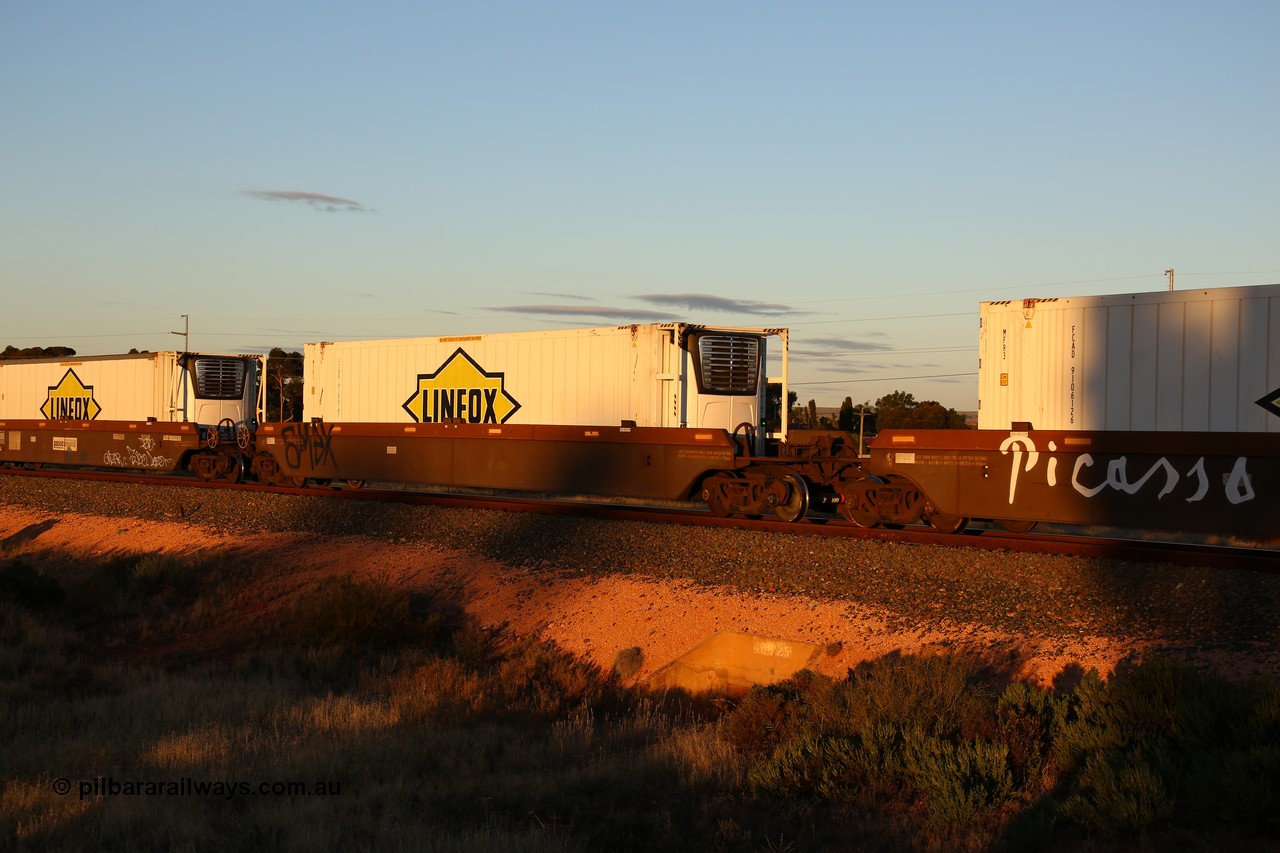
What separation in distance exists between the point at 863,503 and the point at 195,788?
36.9 feet

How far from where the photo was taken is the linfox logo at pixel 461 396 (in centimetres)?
2180

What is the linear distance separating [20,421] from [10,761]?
2887 cm

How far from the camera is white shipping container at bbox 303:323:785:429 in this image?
19156mm

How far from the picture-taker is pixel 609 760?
796cm

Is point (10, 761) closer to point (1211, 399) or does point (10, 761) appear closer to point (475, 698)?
point (475, 698)

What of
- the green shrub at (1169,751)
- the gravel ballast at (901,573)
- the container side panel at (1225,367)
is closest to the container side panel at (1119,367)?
the container side panel at (1225,367)

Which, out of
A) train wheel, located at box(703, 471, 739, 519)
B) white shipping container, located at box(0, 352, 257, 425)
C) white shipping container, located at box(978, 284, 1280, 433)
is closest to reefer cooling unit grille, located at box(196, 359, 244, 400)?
white shipping container, located at box(0, 352, 257, 425)

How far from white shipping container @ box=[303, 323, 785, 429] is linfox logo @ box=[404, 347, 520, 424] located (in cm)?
2

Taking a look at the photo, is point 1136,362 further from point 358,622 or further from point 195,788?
point 195,788

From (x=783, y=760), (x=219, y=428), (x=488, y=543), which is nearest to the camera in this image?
(x=783, y=760)

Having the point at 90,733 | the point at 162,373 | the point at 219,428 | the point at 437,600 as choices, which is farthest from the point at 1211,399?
the point at 162,373

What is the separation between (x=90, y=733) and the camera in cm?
911

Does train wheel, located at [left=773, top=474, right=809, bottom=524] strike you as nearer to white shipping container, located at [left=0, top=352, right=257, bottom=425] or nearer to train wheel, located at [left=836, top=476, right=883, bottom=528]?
train wheel, located at [left=836, top=476, right=883, bottom=528]

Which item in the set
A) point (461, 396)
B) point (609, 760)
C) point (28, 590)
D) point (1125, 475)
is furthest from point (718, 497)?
point (609, 760)
